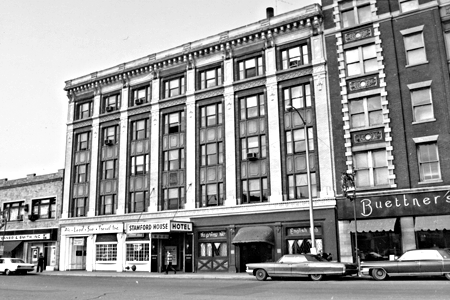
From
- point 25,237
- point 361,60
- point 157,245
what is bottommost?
point 157,245

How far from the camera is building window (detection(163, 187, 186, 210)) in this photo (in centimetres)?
4038

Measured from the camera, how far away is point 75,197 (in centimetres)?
4703

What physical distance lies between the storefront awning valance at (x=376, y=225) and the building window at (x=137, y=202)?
64.8 ft

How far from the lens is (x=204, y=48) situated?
4069cm

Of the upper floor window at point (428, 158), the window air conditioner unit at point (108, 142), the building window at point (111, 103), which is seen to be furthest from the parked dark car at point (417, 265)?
the building window at point (111, 103)

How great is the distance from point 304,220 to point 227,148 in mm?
8915

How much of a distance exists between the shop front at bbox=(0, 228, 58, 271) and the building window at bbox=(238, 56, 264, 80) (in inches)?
982

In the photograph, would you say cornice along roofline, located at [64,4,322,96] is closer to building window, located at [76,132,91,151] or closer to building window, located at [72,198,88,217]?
building window, located at [76,132,91,151]

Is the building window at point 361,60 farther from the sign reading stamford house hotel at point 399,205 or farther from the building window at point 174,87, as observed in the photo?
the building window at point 174,87

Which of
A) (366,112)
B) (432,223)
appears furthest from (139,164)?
(432,223)

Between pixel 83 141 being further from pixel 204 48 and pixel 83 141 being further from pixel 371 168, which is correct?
pixel 371 168

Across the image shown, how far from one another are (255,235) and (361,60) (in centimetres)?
1494

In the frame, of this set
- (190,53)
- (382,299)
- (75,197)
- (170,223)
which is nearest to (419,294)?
(382,299)

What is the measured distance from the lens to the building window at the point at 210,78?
4062 cm
